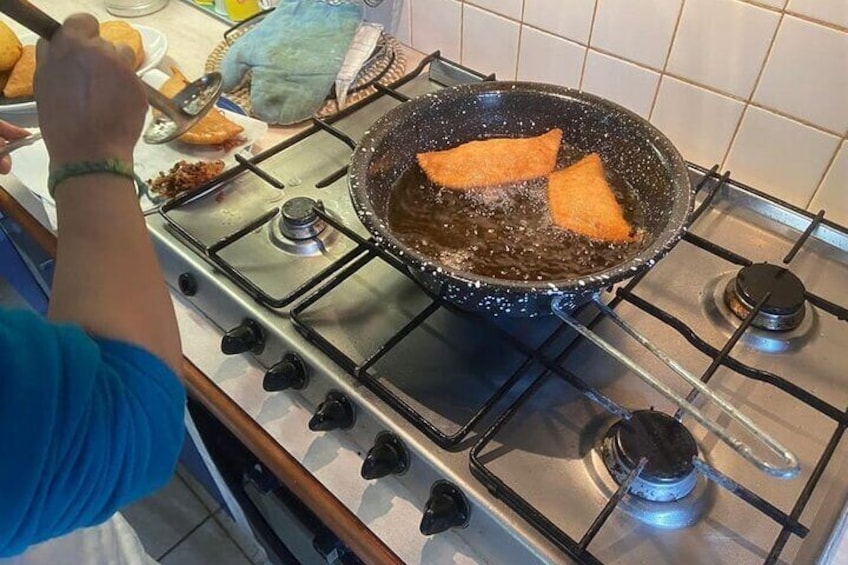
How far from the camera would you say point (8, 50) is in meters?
0.99

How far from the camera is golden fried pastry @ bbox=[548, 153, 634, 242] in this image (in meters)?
0.65

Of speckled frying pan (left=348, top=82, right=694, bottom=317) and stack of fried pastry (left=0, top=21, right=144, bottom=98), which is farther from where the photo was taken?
stack of fried pastry (left=0, top=21, right=144, bottom=98)

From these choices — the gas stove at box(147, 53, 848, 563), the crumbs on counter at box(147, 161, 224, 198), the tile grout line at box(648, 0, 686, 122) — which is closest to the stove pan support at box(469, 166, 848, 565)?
the gas stove at box(147, 53, 848, 563)

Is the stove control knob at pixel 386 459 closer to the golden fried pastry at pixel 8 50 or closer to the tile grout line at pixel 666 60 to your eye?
the tile grout line at pixel 666 60

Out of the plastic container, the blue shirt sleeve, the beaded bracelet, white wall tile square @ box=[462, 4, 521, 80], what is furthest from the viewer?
the plastic container

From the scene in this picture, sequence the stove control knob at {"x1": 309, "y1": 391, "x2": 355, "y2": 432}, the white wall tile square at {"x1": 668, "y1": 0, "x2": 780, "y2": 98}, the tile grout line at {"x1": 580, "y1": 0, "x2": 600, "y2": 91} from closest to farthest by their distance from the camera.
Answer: the stove control knob at {"x1": 309, "y1": 391, "x2": 355, "y2": 432} < the white wall tile square at {"x1": 668, "y1": 0, "x2": 780, "y2": 98} < the tile grout line at {"x1": 580, "y1": 0, "x2": 600, "y2": 91}

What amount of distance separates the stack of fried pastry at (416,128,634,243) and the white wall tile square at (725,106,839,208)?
7.7 inches

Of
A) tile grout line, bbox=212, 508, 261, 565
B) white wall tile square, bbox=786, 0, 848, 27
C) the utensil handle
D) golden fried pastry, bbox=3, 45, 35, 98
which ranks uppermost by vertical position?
the utensil handle

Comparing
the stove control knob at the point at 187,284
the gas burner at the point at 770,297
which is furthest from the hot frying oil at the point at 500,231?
the stove control knob at the point at 187,284

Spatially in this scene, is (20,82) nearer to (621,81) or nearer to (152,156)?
(152,156)

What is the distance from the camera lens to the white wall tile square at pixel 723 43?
708 mm

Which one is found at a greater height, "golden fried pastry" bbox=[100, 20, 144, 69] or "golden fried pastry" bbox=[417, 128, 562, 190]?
"golden fried pastry" bbox=[417, 128, 562, 190]

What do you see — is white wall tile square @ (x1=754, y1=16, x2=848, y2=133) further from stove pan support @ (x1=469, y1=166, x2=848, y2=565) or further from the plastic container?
the plastic container

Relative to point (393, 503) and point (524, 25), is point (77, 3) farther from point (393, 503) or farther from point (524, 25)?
point (393, 503)
